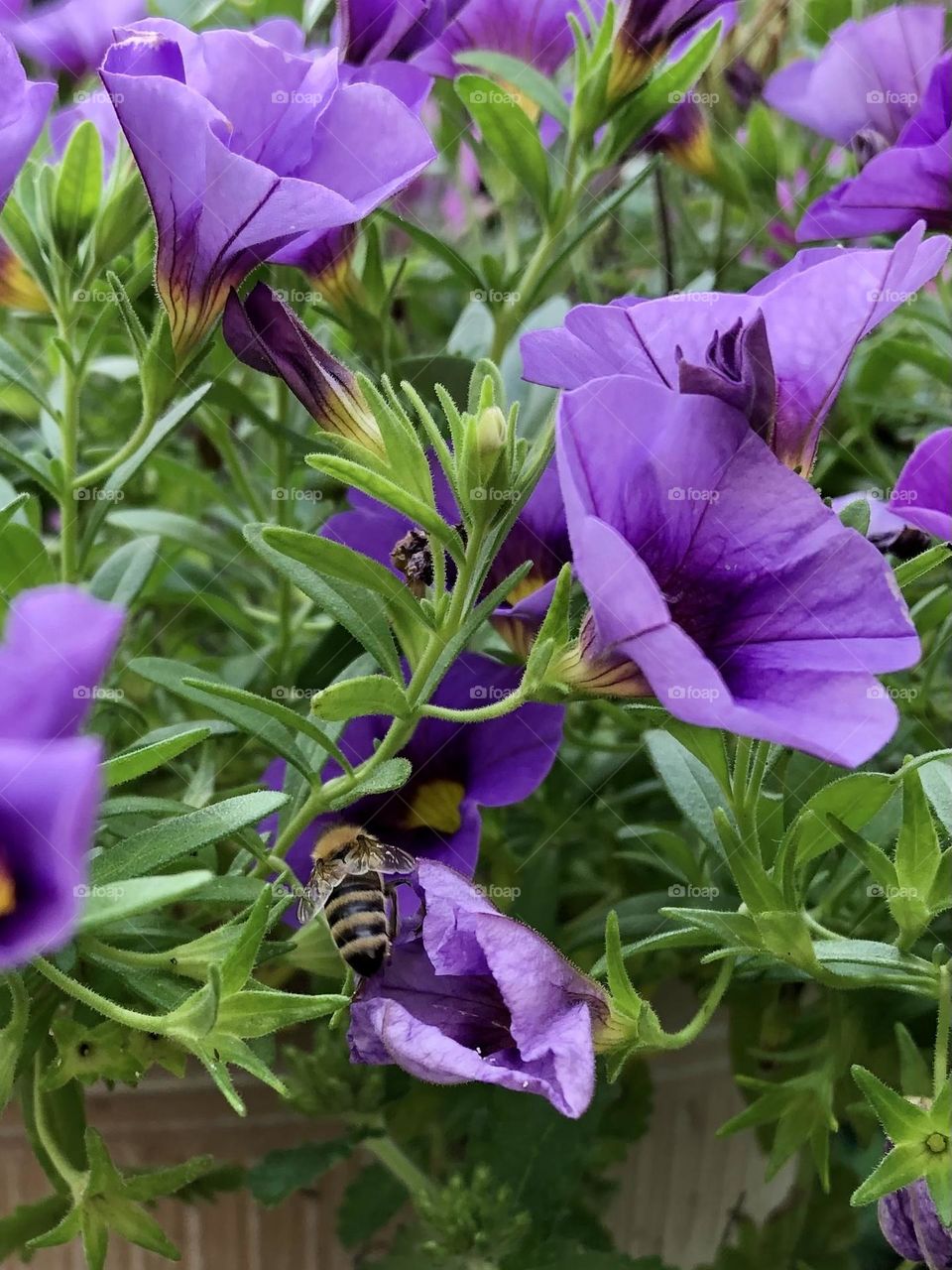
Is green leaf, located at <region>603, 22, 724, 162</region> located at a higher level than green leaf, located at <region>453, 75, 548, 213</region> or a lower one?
higher

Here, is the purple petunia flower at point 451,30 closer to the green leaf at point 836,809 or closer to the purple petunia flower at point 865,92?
the purple petunia flower at point 865,92

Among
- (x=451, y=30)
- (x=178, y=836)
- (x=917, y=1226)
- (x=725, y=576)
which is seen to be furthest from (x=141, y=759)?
(x=451, y=30)

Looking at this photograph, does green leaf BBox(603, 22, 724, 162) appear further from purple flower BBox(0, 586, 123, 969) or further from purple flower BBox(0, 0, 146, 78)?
purple flower BBox(0, 586, 123, 969)

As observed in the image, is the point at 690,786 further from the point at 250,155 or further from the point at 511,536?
the point at 250,155

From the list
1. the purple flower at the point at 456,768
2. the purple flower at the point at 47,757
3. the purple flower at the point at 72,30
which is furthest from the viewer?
the purple flower at the point at 72,30

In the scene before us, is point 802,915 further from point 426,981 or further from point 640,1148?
point 640,1148

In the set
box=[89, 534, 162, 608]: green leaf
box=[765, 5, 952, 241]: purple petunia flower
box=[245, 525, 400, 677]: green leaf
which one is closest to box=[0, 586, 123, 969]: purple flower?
box=[245, 525, 400, 677]: green leaf

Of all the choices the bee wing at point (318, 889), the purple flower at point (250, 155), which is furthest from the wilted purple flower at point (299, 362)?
the bee wing at point (318, 889)
